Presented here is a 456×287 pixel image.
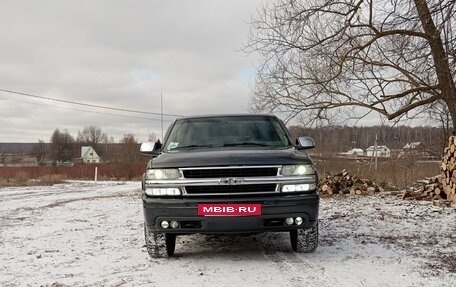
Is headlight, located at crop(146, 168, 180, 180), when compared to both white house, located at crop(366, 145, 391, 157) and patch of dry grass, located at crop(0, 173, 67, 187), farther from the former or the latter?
patch of dry grass, located at crop(0, 173, 67, 187)

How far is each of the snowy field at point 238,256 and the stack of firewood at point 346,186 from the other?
5.25m

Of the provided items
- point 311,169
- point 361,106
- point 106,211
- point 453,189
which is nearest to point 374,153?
point 361,106

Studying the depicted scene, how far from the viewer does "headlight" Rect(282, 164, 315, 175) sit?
16.4ft

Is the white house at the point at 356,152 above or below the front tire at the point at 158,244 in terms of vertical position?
above

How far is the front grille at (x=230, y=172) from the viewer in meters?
4.92

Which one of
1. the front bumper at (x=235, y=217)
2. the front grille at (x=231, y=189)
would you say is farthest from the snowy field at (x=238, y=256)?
the front grille at (x=231, y=189)

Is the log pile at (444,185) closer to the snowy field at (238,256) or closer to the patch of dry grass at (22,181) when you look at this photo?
the snowy field at (238,256)

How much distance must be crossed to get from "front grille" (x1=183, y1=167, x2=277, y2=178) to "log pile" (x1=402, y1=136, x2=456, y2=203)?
25.6 ft

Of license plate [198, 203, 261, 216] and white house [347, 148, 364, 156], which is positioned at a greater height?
white house [347, 148, 364, 156]

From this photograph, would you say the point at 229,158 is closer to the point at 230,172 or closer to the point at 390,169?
the point at 230,172

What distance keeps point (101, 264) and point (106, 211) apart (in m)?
6.01

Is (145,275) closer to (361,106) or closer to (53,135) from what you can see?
(361,106)

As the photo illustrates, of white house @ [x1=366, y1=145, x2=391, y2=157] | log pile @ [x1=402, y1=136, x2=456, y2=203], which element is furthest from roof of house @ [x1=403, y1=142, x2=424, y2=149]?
log pile @ [x1=402, y1=136, x2=456, y2=203]

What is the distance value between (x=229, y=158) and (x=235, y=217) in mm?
633
